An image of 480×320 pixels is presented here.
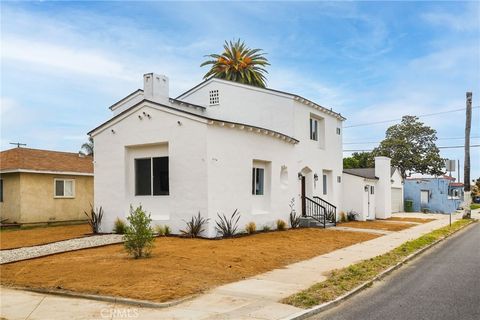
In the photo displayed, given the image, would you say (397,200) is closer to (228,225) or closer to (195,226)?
(228,225)

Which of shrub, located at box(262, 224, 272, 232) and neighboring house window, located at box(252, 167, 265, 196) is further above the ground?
neighboring house window, located at box(252, 167, 265, 196)

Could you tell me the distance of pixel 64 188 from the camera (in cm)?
2653

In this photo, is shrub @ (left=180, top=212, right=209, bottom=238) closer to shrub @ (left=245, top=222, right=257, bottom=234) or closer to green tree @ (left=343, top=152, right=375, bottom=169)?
shrub @ (left=245, top=222, right=257, bottom=234)

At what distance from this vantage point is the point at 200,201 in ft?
56.0

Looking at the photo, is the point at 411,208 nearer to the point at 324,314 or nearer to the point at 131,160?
the point at 131,160

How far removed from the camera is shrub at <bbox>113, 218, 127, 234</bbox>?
18.8m

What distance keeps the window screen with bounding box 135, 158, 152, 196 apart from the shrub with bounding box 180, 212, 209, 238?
8.39ft

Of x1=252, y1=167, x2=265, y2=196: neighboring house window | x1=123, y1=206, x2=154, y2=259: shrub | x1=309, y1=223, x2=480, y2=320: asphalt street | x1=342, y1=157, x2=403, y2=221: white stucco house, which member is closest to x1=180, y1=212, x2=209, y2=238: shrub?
x1=252, y1=167, x2=265, y2=196: neighboring house window

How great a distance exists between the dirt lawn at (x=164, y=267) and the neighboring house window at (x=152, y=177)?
2368 millimetres

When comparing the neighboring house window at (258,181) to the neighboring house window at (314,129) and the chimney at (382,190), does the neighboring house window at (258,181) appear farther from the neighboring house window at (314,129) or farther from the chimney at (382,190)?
the chimney at (382,190)

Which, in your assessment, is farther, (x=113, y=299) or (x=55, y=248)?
(x=55, y=248)

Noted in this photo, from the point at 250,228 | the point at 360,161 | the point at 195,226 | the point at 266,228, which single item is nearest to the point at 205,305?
the point at 195,226

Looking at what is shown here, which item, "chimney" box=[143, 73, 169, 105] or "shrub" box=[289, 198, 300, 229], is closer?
"chimney" box=[143, 73, 169, 105]

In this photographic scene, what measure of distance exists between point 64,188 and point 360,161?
46.5 meters
